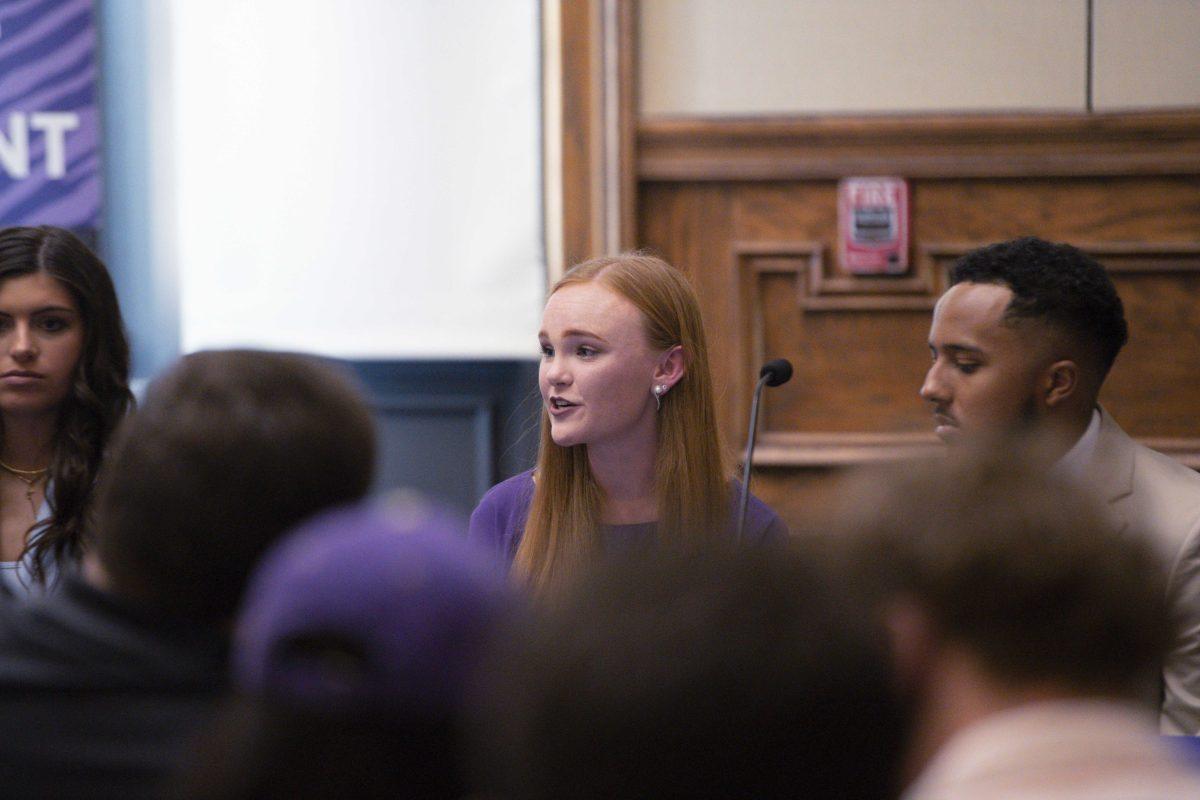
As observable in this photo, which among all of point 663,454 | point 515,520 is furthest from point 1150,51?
point 515,520

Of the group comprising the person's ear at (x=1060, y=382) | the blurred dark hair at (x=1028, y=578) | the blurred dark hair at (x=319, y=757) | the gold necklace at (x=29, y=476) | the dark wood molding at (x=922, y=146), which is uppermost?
the dark wood molding at (x=922, y=146)

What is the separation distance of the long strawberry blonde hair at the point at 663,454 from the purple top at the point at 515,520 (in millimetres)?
37

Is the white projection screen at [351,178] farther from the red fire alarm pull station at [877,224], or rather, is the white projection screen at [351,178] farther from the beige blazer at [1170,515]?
the beige blazer at [1170,515]

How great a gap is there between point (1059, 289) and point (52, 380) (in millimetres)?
1744

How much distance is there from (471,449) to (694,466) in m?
1.33

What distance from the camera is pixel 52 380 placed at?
2.22 m

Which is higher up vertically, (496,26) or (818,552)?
(496,26)

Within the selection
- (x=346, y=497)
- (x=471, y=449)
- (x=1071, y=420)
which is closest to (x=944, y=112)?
(x=1071, y=420)

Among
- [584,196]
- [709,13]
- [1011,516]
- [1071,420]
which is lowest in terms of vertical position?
[1071,420]

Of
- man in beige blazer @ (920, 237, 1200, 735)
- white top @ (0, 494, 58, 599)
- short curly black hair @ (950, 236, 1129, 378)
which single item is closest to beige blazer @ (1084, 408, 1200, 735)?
man in beige blazer @ (920, 237, 1200, 735)

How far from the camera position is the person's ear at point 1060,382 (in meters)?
2.22

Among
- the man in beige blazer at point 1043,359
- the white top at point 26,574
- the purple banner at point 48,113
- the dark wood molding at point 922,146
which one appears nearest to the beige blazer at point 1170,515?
the man in beige blazer at point 1043,359

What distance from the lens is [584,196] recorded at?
10.7 ft

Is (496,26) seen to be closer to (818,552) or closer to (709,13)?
(709,13)
